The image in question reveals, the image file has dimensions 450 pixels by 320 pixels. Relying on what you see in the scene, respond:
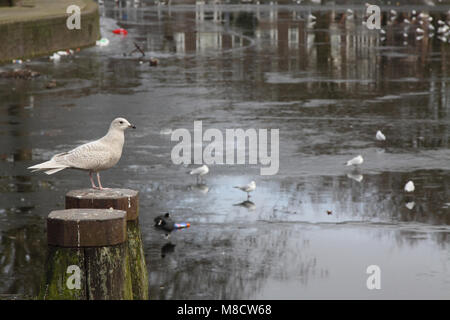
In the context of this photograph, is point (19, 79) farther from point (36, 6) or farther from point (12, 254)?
point (12, 254)

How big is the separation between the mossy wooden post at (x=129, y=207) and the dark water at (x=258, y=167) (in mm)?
1137

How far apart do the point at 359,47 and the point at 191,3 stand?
25415mm

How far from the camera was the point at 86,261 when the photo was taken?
5359mm

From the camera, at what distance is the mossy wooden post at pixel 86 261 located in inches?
210

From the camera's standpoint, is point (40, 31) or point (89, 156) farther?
point (40, 31)

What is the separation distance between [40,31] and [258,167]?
1397 centimetres

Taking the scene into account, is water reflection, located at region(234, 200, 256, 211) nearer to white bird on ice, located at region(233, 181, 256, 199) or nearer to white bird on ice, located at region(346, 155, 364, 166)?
white bird on ice, located at region(233, 181, 256, 199)
